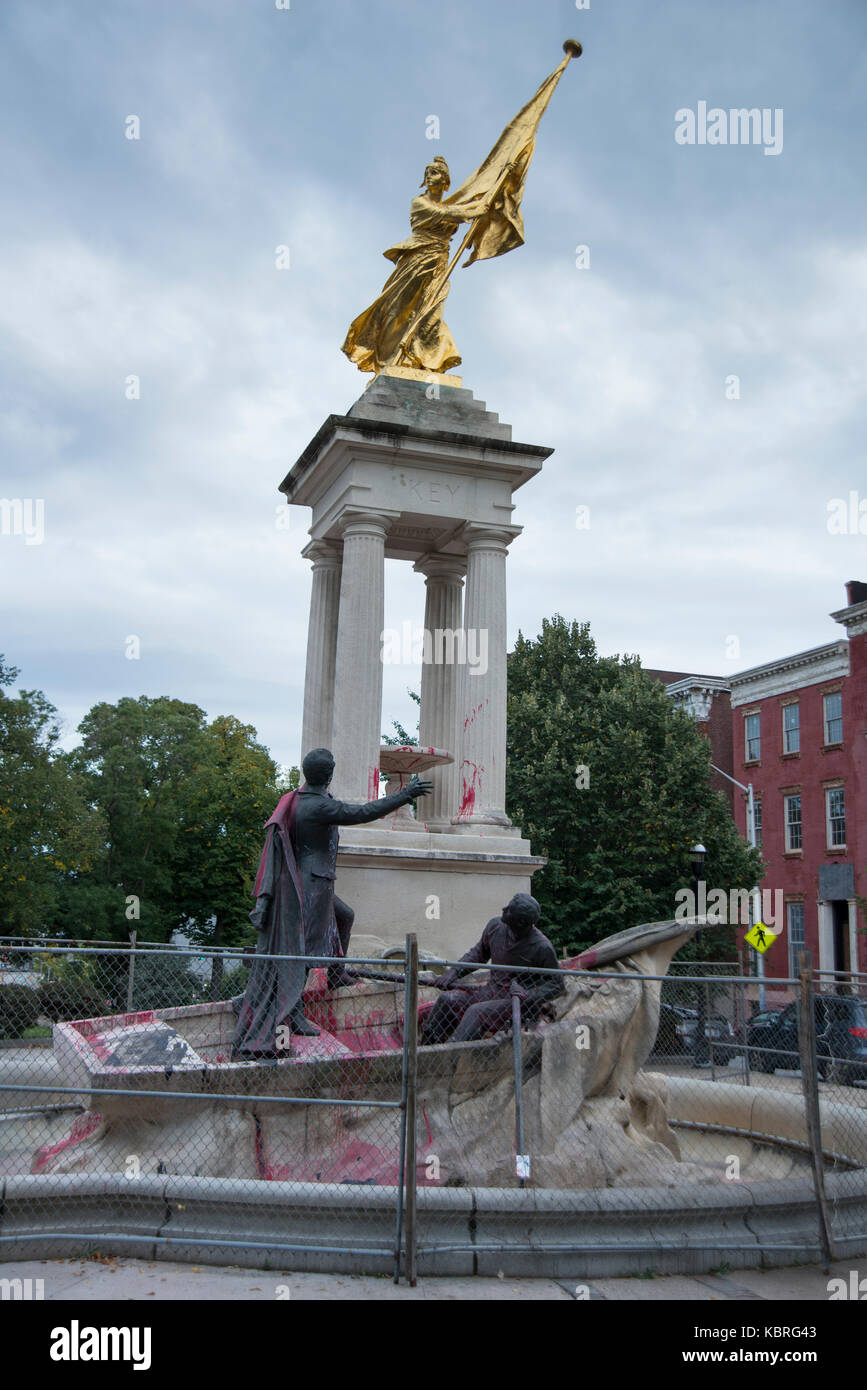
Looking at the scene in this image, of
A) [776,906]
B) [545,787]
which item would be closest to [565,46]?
[545,787]

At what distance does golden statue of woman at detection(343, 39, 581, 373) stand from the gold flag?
12 millimetres

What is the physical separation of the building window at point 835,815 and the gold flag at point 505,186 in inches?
1183

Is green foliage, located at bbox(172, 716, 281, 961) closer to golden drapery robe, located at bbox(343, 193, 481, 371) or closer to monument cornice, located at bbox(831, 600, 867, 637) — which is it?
monument cornice, located at bbox(831, 600, 867, 637)

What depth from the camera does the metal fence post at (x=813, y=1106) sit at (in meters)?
6.59

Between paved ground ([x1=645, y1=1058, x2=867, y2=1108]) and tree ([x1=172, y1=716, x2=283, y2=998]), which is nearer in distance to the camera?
Answer: paved ground ([x1=645, y1=1058, x2=867, y2=1108])

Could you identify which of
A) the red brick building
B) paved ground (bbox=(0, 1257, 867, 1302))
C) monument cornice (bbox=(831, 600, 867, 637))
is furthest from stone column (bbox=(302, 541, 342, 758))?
monument cornice (bbox=(831, 600, 867, 637))

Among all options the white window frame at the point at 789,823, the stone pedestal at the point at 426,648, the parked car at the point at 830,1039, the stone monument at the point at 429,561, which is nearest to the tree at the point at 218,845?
the white window frame at the point at 789,823

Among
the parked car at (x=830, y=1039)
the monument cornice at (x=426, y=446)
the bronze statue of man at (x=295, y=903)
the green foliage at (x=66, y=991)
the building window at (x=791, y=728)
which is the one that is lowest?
the parked car at (x=830, y=1039)

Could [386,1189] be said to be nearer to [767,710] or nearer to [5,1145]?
[5,1145]

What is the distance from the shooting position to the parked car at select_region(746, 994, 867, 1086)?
8.76m

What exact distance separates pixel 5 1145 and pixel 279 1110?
2.35 metres

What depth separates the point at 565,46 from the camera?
13.8 metres

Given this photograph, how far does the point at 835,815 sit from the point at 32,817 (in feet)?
87.9

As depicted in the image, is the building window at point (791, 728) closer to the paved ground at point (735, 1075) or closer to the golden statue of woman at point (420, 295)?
the golden statue of woman at point (420, 295)
